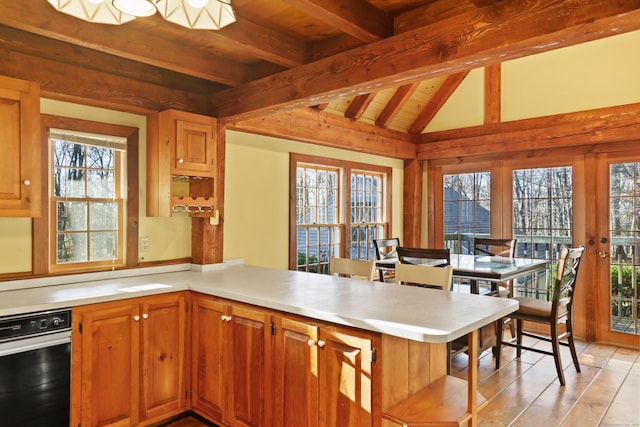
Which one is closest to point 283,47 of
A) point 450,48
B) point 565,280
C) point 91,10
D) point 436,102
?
point 450,48

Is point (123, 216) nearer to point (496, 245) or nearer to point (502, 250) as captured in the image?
point (496, 245)

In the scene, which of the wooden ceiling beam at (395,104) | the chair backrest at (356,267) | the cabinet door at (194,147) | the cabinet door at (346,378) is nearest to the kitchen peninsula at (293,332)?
the cabinet door at (346,378)

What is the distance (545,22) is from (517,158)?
12.3ft

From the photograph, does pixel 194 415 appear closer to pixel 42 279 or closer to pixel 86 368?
pixel 86 368

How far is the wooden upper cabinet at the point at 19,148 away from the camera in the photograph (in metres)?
2.46

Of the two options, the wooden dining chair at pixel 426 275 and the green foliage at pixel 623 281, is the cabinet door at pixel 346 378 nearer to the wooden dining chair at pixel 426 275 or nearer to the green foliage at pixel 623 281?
the wooden dining chair at pixel 426 275

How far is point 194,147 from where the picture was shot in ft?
11.1

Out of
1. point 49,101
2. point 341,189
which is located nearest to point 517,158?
point 341,189

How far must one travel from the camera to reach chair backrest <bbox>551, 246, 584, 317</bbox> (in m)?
3.47

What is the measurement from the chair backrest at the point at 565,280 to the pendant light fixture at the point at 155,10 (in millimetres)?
3114

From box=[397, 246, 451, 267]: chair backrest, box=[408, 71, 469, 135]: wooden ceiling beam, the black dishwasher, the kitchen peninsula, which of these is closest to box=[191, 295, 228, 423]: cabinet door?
the kitchen peninsula

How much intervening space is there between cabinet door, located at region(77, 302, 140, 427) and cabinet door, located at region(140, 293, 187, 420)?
7 cm

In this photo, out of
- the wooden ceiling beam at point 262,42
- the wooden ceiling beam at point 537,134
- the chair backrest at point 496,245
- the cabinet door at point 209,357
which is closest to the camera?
the wooden ceiling beam at point 262,42

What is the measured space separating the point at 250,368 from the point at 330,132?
9.70 feet
